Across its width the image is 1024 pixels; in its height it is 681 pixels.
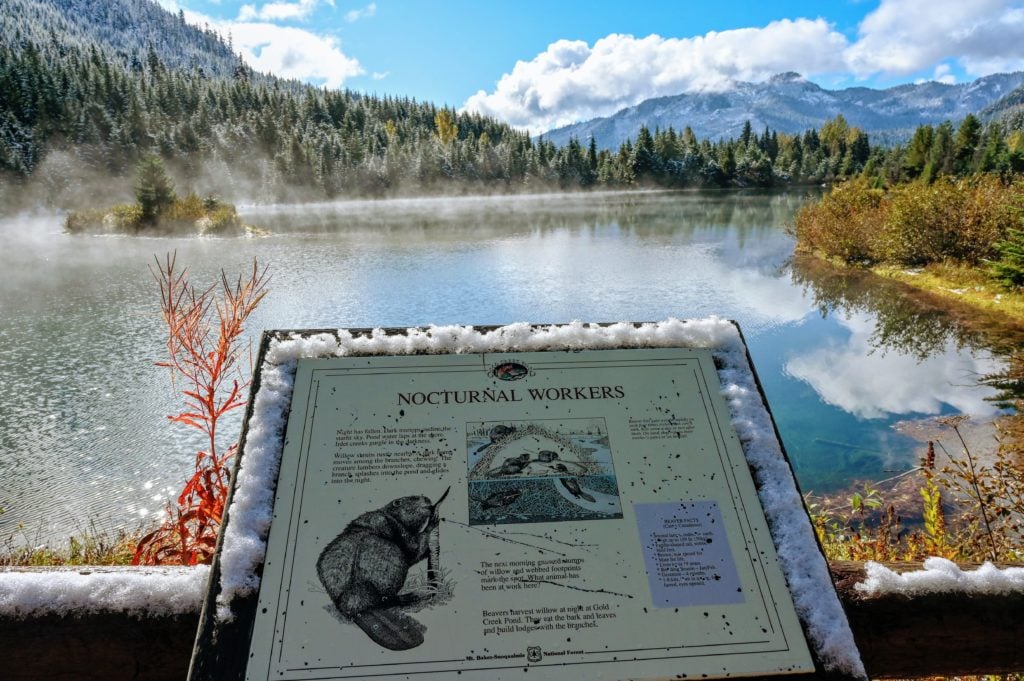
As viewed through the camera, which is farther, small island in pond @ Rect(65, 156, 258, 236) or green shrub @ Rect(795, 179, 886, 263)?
small island in pond @ Rect(65, 156, 258, 236)

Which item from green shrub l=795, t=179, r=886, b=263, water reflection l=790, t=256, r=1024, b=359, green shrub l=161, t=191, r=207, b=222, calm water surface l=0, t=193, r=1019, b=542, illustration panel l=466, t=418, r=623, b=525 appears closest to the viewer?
illustration panel l=466, t=418, r=623, b=525

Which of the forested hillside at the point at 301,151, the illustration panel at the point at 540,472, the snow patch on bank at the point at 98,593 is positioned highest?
the forested hillside at the point at 301,151

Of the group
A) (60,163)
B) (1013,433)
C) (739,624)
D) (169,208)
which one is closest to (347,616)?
(739,624)

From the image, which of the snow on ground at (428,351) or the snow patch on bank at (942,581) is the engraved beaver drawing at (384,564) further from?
the snow patch on bank at (942,581)

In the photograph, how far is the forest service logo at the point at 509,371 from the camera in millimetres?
1985

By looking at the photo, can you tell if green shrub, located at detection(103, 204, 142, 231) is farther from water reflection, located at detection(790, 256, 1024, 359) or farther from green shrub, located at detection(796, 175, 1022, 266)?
green shrub, located at detection(796, 175, 1022, 266)

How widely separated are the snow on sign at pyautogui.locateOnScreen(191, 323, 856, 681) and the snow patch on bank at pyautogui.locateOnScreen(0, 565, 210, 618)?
13.8 inches

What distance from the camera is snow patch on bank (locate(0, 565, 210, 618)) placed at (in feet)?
5.82

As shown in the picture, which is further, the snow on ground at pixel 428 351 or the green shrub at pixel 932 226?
the green shrub at pixel 932 226

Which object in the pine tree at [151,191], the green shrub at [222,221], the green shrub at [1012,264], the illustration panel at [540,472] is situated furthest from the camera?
the pine tree at [151,191]

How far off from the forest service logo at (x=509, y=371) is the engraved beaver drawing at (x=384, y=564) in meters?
0.44

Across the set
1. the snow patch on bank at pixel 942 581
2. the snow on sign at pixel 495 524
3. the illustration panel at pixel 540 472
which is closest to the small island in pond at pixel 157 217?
the snow on sign at pixel 495 524

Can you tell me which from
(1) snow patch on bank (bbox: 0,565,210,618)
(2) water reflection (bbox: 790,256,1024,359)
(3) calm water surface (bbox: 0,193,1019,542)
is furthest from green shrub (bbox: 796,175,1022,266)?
(1) snow patch on bank (bbox: 0,565,210,618)

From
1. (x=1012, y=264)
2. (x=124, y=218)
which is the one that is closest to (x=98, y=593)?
(x=1012, y=264)
